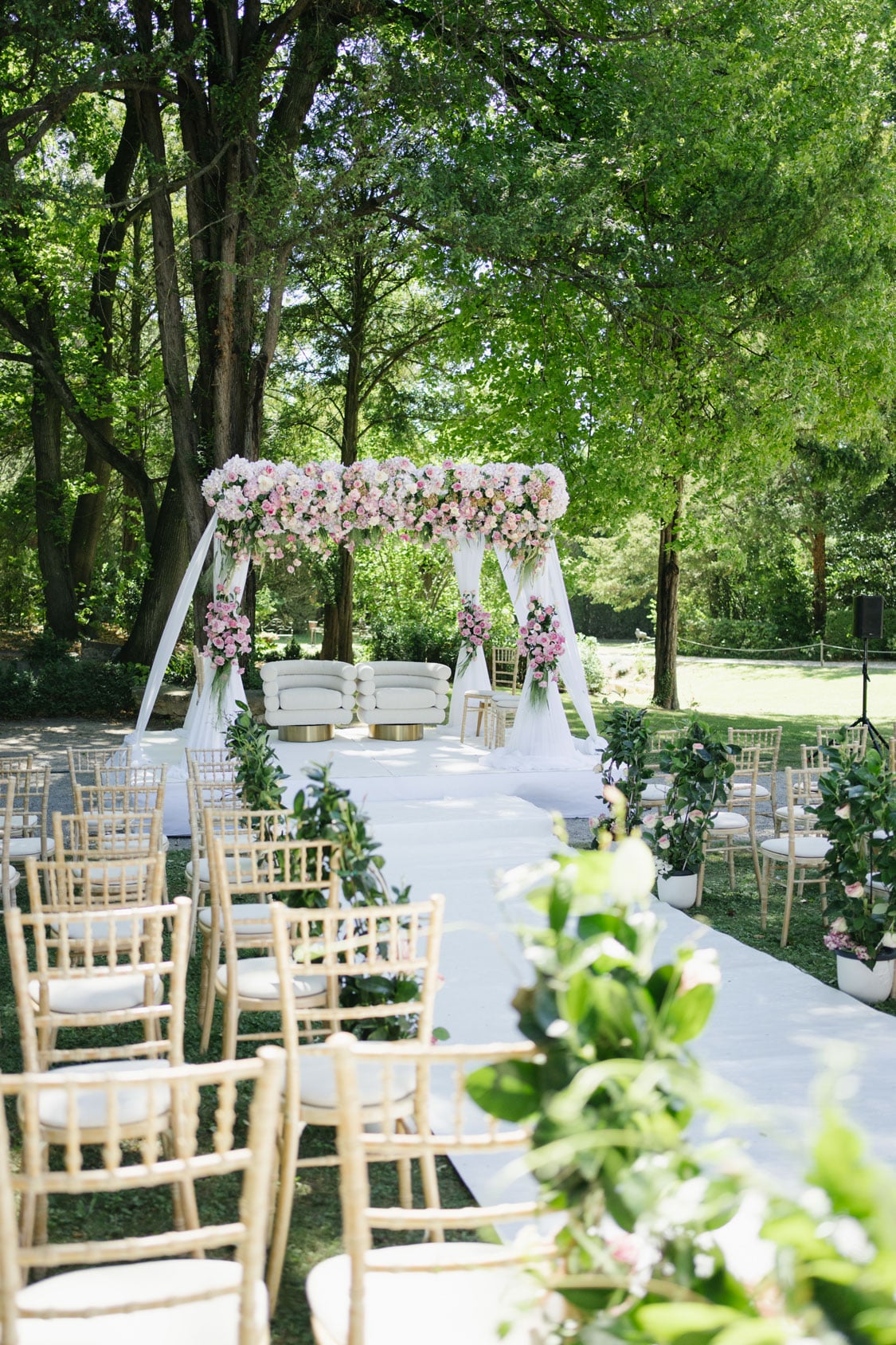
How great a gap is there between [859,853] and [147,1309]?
4.48 metres

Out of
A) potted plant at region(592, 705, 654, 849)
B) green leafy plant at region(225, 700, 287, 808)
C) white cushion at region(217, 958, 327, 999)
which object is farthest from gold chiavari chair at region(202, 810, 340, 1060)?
potted plant at region(592, 705, 654, 849)

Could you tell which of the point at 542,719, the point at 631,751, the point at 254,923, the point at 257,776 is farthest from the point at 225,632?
the point at 254,923

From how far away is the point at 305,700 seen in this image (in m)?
13.2

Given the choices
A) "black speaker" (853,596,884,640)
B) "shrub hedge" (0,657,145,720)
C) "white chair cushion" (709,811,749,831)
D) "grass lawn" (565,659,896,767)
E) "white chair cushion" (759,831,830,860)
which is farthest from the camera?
"grass lawn" (565,659,896,767)

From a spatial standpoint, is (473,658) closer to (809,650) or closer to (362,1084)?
(362,1084)

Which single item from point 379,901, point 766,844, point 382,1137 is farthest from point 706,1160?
point 766,844

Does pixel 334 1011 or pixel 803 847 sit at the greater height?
pixel 334 1011

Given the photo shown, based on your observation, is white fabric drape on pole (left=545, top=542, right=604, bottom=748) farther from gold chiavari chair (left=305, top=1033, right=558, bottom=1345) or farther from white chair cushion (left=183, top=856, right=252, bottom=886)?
gold chiavari chair (left=305, top=1033, right=558, bottom=1345)

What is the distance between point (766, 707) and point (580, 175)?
1114cm

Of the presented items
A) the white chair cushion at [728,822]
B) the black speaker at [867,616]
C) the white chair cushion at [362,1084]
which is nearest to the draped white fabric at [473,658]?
the black speaker at [867,616]

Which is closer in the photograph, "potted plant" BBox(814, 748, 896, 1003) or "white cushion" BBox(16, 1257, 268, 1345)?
"white cushion" BBox(16, 1257, 268, 1345)

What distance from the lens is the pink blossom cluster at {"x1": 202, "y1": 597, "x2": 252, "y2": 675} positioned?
34.7 ft

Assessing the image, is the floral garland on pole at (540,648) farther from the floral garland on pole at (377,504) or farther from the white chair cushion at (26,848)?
the white chair cushion at (26,848)

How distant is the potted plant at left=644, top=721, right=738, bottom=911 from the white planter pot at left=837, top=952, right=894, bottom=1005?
5.47 ft
